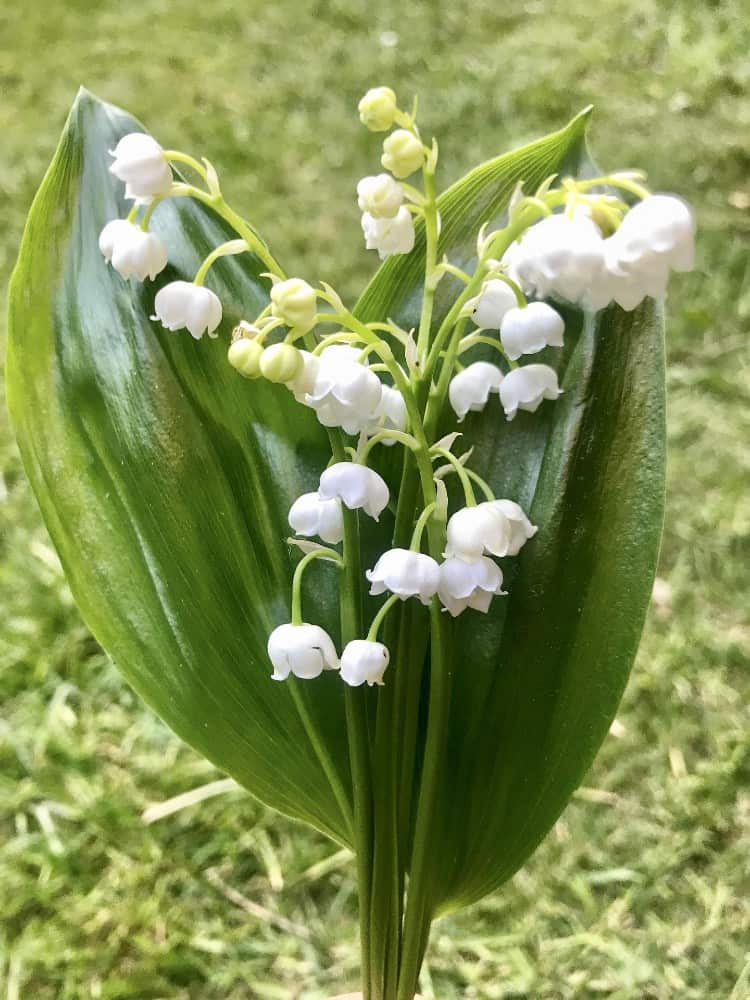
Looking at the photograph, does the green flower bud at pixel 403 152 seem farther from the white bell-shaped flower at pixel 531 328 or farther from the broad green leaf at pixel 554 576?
the broad green leaf at pixel 554 576

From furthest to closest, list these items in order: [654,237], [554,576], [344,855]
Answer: [344,855], [554,576], [654,237]

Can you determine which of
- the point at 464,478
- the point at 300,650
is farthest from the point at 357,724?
the point at 464,478

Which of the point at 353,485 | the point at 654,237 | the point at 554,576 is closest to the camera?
the point at 654,237

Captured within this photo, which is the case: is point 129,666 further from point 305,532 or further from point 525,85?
point 525,85

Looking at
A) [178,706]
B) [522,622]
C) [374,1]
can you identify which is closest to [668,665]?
[522,622]

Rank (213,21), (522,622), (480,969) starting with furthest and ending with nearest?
(213,21) < (480,969) < (522,622)

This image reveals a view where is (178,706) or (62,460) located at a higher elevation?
(62,460)

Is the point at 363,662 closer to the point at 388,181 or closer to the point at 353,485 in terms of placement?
the point at 353,485
